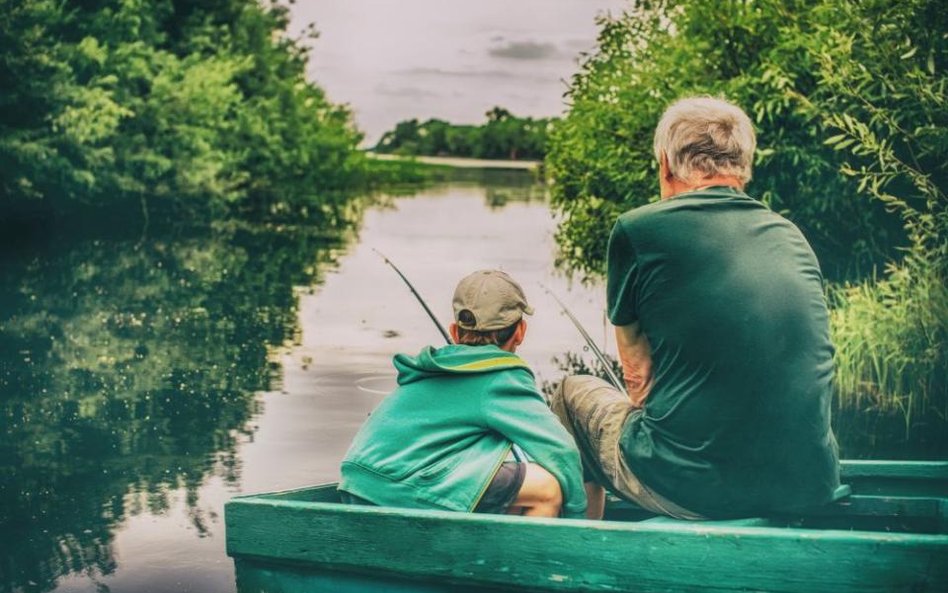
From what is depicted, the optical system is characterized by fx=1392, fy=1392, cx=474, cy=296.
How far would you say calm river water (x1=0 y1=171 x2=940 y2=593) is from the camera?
6543 millimetres

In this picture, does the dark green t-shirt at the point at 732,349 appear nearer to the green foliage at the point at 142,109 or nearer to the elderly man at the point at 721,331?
the elderly man at the point at 721,331

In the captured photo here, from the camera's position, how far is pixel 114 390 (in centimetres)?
1065

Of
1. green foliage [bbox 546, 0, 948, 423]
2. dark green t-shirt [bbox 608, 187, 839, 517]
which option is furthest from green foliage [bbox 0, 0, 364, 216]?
dark green t-shirt [bbox 608, 187, 839, 517]

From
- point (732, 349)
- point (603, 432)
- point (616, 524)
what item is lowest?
point (616, 524)

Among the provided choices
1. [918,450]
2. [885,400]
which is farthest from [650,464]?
[885,400]

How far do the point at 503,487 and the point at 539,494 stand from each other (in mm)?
121

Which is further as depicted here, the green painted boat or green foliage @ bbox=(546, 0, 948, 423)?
green foliage @ bbox=(546, 0, 948, 423)

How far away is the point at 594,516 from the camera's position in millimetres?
4930

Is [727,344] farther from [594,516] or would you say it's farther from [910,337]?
[910,337]

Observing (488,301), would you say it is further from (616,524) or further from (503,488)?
(616,524)

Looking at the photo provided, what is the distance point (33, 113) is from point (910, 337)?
19.3 m

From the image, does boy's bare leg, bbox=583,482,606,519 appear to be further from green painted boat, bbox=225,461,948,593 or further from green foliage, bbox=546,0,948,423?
green foliage, bbox=546,0,948,423

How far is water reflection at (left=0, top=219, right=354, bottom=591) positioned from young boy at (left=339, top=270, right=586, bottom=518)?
6.82 ft

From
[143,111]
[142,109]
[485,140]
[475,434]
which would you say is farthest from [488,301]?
[485,140]
